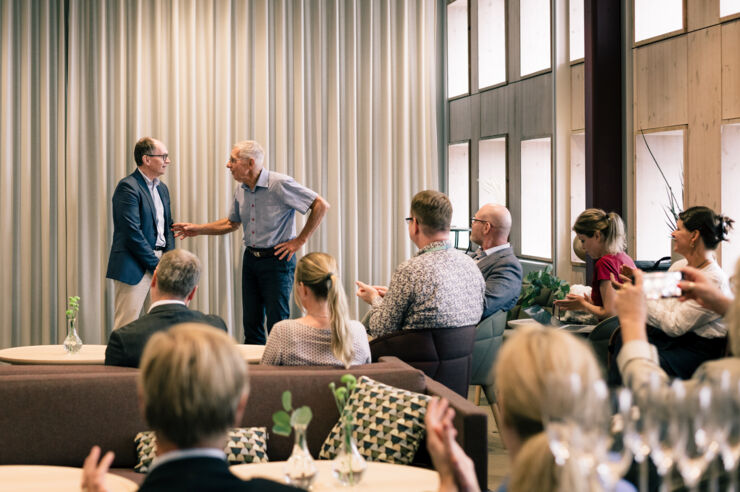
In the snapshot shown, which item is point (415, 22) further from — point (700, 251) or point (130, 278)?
point (700, 251)

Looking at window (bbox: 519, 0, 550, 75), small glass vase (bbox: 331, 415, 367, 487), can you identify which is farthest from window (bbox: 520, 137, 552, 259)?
small glass vase (bbox: 331, 415, 367, 487)

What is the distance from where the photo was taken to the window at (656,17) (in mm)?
5285

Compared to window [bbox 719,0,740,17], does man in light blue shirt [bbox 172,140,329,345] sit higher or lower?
lower

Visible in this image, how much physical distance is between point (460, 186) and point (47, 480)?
6.21 metres

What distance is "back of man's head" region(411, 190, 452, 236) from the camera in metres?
4.19

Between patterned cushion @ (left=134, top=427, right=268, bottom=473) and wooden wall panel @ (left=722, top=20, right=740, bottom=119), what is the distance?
3103 mm

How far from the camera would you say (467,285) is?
417cm

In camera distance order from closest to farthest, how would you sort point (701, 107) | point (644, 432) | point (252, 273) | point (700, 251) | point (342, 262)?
point (644, 432)
point (700, 251)
point (701, 107)
point (252, 273)
point (342, 262)

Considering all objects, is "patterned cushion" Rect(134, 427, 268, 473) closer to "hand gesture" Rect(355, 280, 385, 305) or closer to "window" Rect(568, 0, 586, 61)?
"hand gesture" Rect(355, 280, 385, 305)

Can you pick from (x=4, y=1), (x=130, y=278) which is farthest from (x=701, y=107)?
(x=4, y=1)

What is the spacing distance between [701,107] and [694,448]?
3.89 metres

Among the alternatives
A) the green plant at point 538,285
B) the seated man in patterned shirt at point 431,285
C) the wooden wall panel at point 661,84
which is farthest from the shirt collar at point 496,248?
the wooden wall panel at point 661,84

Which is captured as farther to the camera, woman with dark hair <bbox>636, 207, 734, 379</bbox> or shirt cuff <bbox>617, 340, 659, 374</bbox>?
woman with dark hair <bbox>636, 207, 734, 379</bbox>

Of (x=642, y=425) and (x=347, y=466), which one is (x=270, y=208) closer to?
(x=347, y=466)
